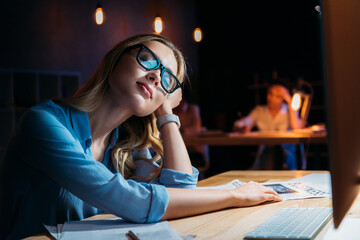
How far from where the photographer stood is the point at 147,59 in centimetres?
143

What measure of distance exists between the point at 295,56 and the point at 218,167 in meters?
3.08

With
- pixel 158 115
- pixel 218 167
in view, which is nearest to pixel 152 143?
pixel 158 115

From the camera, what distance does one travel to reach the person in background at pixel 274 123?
5414mm

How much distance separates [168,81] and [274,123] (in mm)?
4694

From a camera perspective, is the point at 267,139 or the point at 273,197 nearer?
the point at 273,197

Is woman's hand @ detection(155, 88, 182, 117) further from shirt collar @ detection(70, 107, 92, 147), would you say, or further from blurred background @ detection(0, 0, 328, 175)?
blurred background @ detection(0, 0, 328, 175)

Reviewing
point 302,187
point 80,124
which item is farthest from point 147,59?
point 302,187

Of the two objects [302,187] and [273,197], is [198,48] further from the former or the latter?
[273,197]

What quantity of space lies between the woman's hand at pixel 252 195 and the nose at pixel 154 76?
0.43 m

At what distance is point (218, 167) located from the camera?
6.11 meters

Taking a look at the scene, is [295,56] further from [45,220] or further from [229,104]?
[45,220]

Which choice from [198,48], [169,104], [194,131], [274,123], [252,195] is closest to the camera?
[252,195]

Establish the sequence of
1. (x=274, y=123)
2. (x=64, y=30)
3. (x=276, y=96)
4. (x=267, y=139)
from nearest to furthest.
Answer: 1. (x=267, y=139)
2. (x=276, y=96)
3. (x=274, y=123)
4. (x=64, y=30)

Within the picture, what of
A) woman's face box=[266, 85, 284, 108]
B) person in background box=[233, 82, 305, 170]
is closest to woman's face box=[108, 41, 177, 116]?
person in background box=[233, 82, 305, 170]
